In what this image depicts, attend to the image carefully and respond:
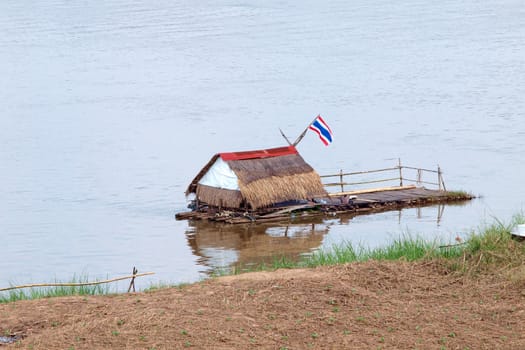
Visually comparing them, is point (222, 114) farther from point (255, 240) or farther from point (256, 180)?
point (255, 240)

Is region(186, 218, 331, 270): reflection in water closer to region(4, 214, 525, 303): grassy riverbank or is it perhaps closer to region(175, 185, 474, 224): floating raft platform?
region(175, 185, 474, 224): floating raft platform

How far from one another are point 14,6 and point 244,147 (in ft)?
363

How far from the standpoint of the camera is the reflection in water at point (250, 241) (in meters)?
32.5

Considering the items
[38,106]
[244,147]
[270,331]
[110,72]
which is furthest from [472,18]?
[270,331]

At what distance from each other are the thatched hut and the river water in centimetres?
116

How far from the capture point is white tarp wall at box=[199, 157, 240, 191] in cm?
3656

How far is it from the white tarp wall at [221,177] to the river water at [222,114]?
165 centimetres

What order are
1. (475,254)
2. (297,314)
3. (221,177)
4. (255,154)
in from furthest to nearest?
1. (255,154)
2. (221,177)
3. (475,254)
4. (297,314)

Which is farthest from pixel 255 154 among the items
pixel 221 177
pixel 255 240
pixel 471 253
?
pixel 471 253

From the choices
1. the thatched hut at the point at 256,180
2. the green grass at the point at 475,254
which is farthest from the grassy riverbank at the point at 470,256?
the thatched hut at the point at 256,180

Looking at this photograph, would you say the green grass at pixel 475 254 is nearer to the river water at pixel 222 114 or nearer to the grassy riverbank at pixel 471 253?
the grassy riverbank at pixel 471 253

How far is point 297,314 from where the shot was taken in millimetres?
12453

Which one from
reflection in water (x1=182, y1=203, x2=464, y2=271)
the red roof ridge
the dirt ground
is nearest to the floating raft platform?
reflection in water (x1=182, y1=203, x2=464, y2=271)

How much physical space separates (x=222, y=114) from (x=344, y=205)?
1444 inches
